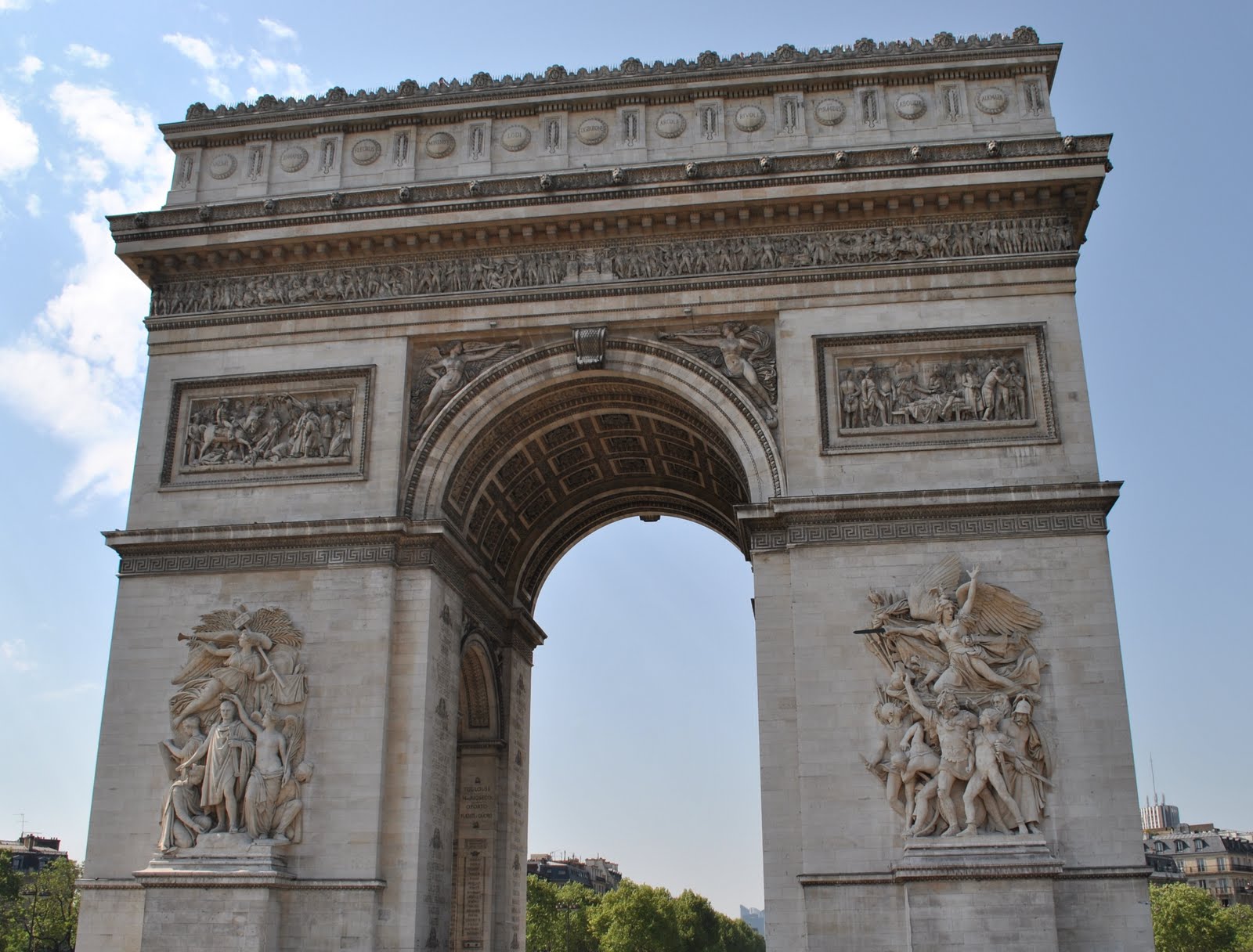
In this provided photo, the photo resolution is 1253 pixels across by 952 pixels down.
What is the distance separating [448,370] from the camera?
856 inches

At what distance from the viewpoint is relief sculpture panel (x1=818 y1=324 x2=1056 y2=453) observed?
19984 mm

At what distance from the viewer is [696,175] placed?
70.1 ft

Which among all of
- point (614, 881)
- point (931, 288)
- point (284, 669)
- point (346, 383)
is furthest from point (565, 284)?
point (614, 881)

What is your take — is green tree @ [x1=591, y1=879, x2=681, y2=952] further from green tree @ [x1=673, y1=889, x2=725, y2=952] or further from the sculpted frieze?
the sculpted frieze

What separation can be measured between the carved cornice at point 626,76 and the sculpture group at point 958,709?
30.3 feet

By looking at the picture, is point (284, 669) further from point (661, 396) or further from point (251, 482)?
point (661, 396)

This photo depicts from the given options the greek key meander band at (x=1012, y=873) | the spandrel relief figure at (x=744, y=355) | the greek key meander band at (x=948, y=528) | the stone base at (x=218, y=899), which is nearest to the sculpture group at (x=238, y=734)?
the stone base at (x=218, y=899)

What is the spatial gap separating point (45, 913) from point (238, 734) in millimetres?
39334

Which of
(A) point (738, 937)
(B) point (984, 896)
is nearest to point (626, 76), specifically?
(B) point (984, 896)

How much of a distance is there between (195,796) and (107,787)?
166 cm

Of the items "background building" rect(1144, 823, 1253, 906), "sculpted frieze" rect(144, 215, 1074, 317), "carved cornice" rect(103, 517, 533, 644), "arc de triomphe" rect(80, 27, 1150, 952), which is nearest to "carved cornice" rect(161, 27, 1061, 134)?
"arc de triomphe" rect(80, 27, 1150, 952)

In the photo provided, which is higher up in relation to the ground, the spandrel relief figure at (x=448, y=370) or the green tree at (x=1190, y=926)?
the spandrel relief figure at (x=448, y=370)

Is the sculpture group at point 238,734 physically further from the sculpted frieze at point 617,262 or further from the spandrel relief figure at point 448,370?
the sculpted frieze at point 617,262

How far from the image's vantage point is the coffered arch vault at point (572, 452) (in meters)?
21.0
